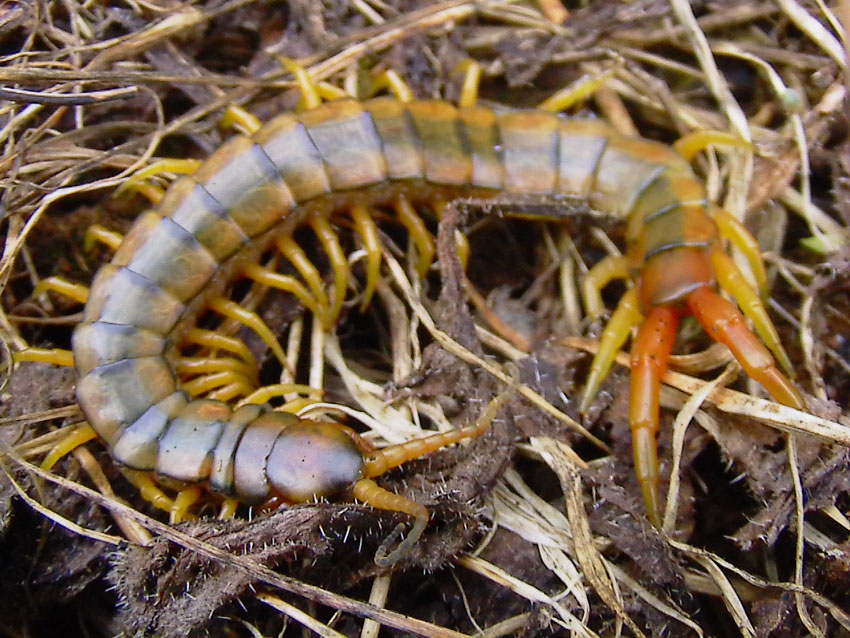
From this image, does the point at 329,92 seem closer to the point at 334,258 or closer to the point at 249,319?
the point at 334,258

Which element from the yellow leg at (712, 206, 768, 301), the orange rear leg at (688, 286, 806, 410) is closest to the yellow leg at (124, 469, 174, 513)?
the orange rear leg at (688, 286, 806, 410)

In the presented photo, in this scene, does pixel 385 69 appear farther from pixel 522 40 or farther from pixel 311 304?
pixel 311 304

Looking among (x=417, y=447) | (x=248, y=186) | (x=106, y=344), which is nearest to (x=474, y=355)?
(x=417, y=447)

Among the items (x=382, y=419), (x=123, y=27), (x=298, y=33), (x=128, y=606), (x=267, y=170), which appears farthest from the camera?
(x=298, y=33)

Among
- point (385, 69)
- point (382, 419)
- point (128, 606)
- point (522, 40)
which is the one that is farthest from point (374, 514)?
point (522, 40)

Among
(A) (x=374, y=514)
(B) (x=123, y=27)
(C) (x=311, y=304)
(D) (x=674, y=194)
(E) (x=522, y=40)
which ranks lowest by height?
(A) (x=374, y=514)

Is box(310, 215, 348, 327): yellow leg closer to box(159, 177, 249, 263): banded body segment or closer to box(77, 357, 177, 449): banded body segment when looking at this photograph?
box(159, 177, 249, 263): banded body segment
